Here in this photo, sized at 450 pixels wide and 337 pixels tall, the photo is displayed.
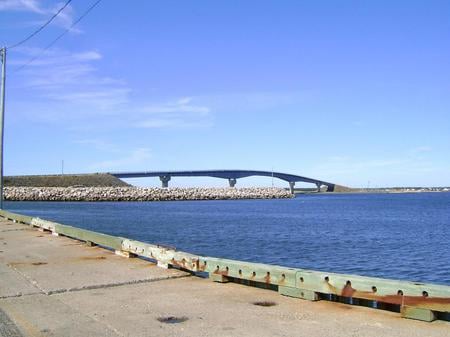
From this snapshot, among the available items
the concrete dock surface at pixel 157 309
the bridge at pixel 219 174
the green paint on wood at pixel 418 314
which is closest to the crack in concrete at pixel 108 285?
the concrete dock surface at pixel 157 309

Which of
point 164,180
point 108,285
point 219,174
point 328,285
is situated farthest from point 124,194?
point 328,285

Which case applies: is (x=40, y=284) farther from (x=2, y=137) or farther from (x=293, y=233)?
(x=293, y=233)

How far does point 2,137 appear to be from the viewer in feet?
93.9

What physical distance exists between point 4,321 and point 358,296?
14.8 ft

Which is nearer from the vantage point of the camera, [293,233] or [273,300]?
[273,300]

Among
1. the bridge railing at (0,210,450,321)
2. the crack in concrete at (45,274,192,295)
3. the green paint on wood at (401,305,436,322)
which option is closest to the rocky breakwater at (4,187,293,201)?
the crack in concrete at (45,274,192,295)

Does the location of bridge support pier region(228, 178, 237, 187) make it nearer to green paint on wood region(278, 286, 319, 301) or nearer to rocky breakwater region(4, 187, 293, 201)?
rocky breakwater region(4, 187, 293, 201)

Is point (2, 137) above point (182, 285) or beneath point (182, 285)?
above

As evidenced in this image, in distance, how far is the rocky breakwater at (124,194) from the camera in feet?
323

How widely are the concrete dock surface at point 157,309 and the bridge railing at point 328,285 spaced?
156 millimetres

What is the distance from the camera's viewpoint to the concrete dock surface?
6180mm

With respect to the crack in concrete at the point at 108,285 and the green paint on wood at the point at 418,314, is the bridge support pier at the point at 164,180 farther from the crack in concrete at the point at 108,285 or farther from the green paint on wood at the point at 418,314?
the green paint on wood at the point at 418,314

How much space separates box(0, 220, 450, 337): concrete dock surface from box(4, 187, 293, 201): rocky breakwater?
299 ft

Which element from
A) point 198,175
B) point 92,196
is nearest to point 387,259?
point 92,196
